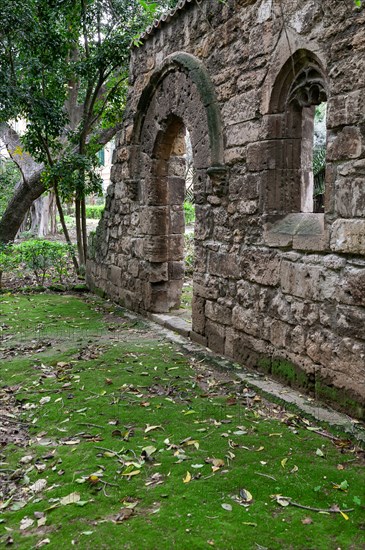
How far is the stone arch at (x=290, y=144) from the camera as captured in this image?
4.64 metres

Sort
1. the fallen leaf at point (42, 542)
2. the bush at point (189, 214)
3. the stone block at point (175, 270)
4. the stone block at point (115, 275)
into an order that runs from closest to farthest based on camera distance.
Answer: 1. the fallen leaf at point (42, 542)
2. the stone block at point (175, 270)
3. the stone block at point (115, 275)
4. the bush at point (189, 214)

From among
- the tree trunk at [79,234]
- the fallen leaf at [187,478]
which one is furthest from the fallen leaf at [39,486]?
the tree trunk at [79,234]

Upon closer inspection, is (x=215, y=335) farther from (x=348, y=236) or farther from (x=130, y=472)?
(x=130, y=472)

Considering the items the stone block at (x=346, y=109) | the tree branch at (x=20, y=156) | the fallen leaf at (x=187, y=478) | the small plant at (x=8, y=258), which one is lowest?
the fallen leaf at (x=187, y=478)

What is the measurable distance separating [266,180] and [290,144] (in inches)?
14.6

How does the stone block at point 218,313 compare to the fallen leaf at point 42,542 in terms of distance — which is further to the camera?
the stone block at point 218,313

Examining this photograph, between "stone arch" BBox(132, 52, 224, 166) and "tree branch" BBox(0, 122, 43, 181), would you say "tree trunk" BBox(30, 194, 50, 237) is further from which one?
"stone arch" BBox(132, 52, 224, 166)

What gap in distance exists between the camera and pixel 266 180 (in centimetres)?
486

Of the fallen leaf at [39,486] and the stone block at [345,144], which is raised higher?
the stone block at [345,144]

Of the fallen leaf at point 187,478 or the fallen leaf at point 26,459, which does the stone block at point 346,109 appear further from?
the fallen leaf at point 26,459

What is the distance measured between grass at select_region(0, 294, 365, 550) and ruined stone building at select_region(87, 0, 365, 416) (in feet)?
1.95

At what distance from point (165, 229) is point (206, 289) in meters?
1.81

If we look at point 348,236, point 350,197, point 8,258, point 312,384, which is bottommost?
point 312,384

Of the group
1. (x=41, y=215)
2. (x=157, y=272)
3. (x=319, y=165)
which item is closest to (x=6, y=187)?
(x=41, y=215)
